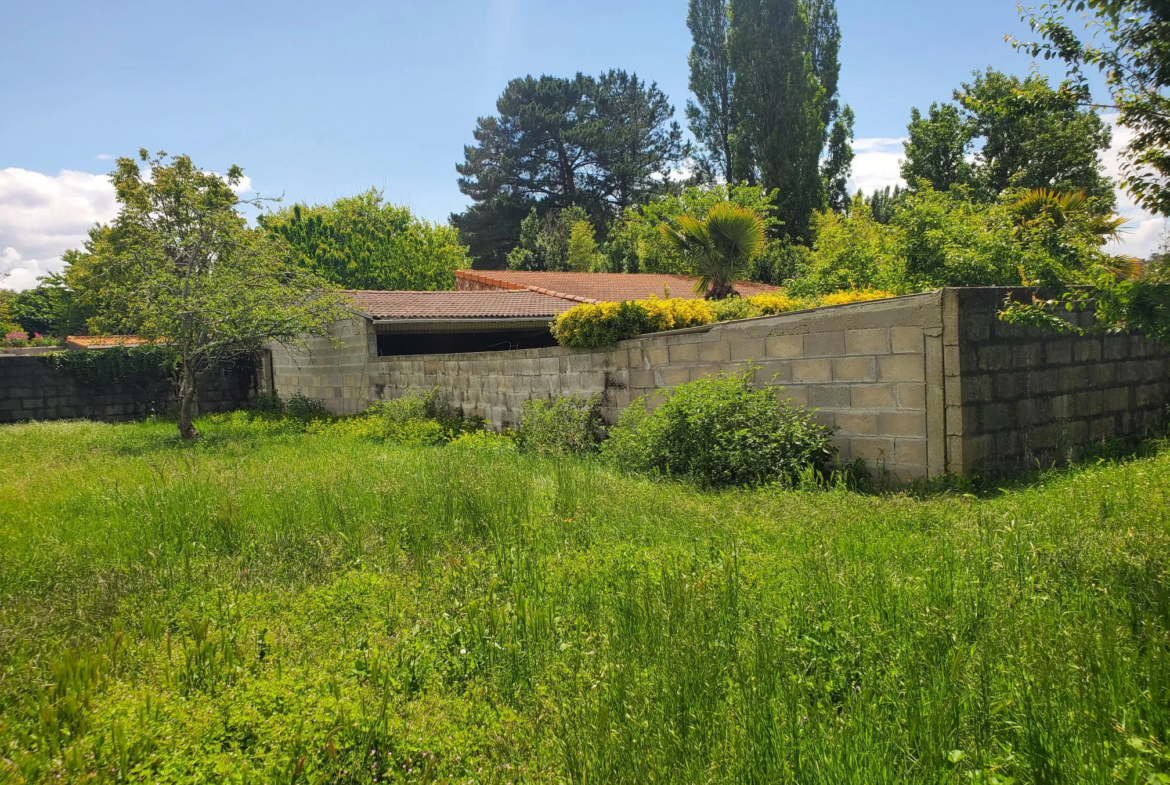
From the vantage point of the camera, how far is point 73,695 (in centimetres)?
298

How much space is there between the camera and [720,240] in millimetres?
17422

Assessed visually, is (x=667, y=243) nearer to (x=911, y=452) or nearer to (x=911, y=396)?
(x=911, y=396)

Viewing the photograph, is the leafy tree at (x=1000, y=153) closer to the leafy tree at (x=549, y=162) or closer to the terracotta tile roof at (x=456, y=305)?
the terracotta tile roof at (x=456, y=305)

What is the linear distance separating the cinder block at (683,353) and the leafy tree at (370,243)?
25.1 metres

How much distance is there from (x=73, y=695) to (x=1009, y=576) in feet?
14.0

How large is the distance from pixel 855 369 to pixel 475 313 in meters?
11.4

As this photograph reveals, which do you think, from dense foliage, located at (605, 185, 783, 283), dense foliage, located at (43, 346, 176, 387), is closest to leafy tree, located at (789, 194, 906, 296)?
dense foliage, located at (605, 185, 783, 283)

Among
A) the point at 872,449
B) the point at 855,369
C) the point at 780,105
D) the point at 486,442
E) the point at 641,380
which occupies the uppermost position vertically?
the point at 780,105

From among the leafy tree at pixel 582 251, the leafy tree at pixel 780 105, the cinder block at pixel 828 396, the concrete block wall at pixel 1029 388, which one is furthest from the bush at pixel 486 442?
the leafy tree at pixel 780 105

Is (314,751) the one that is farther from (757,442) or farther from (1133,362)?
(1133,362)

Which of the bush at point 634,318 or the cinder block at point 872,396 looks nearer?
the cinder block at point 872,396

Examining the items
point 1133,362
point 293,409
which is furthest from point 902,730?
point 293,409

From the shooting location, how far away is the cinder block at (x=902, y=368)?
6445 millimetres

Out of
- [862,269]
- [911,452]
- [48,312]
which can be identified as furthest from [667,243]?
[48,312]
